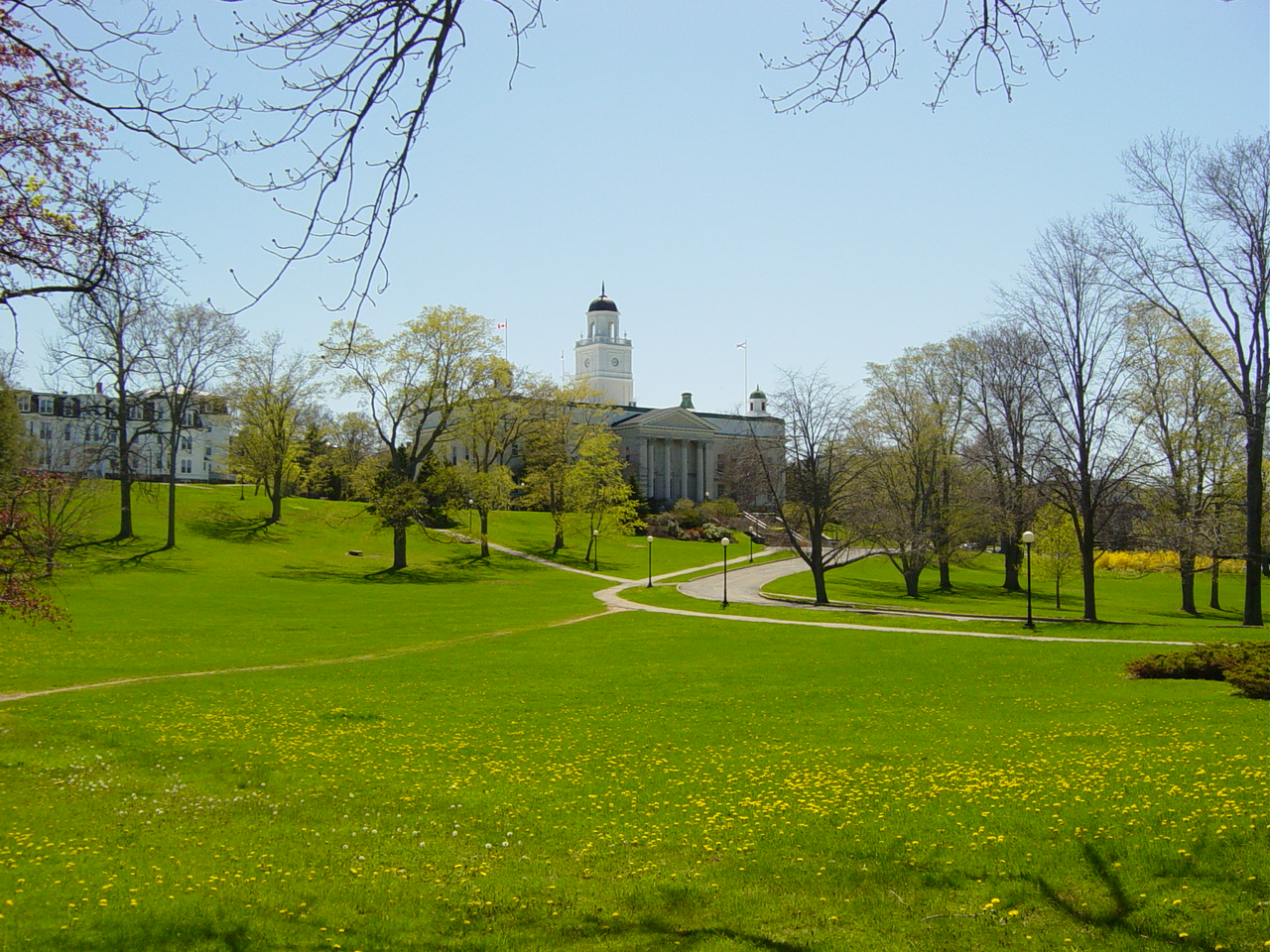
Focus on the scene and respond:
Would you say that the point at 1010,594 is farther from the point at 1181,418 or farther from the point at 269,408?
the point at 269,408

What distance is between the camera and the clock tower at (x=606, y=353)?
122000 mm

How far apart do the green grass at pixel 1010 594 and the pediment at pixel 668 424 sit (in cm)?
3605

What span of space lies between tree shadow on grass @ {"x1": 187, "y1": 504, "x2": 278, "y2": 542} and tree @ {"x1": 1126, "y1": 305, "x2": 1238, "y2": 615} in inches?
1915

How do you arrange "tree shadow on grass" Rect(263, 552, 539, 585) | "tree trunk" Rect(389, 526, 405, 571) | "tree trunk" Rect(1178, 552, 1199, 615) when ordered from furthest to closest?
"tree trunk" Rect(389, 526, 405, 571) → "tree shadow on grass" Rect(263, 552, 539, 585) → "tree trunk" Rect(1178, 552, 1199, 615)

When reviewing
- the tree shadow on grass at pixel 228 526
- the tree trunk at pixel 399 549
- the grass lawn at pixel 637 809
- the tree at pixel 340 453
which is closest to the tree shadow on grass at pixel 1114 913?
the grass lawn at pixel 637 809

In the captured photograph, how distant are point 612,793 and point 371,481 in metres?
46.4

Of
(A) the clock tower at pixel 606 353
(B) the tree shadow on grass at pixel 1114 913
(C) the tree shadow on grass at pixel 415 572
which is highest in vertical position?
(A) the clock tower at pixel 606 353

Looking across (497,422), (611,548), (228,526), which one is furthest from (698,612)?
(228,526)

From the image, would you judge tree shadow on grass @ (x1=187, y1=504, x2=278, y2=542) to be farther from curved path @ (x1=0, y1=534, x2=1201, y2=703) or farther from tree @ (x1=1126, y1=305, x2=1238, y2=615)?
tree @ (x1=1126, y1=305, x2=1238, y2=615)

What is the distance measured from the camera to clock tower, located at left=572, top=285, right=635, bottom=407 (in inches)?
4803

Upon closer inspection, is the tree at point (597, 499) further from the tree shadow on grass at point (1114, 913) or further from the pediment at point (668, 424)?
the tree shadow on grass at point (1114, 913)

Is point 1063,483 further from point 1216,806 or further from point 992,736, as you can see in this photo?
point 1216,806

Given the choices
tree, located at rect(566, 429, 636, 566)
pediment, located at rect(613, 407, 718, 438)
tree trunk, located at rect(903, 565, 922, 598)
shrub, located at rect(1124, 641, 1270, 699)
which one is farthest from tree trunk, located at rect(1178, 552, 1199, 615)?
pediment, located at rect(613, 407, 718, 438)

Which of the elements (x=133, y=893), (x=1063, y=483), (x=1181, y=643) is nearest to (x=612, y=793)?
(x=133, y=893)
